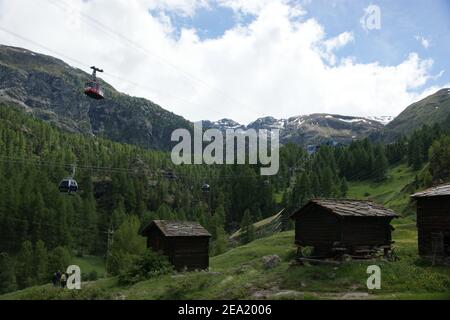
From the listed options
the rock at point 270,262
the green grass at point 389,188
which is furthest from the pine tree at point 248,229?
the rock at point 270,262

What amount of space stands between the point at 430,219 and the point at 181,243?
81.8 feet

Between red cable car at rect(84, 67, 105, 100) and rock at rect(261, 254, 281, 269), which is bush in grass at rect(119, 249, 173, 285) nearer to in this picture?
rock at rect(261, 254, 281, 269)

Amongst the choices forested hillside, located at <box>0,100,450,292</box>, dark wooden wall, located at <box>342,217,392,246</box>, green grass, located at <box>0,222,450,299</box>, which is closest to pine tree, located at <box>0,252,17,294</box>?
forested hillside, located at <box>0,100,450,292</box>

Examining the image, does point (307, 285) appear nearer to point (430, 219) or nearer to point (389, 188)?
point (430, 219)

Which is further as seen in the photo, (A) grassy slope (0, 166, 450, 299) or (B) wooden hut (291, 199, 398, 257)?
(B) wooden hut (291, 199, 398, 257)

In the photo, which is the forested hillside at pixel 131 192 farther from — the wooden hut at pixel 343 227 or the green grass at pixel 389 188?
the wooden hut at pixel 343 227

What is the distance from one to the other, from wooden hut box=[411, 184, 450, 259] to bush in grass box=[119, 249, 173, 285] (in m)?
24.0

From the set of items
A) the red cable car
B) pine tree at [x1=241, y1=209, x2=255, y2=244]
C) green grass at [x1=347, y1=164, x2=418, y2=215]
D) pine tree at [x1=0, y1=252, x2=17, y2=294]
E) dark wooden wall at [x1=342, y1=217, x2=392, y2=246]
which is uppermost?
the red cable car

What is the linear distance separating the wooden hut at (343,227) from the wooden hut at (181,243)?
1428cm

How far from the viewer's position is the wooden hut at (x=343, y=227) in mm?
33656

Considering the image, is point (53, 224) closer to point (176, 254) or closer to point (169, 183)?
point (169, 183)

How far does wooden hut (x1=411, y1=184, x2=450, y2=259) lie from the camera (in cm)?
3444
